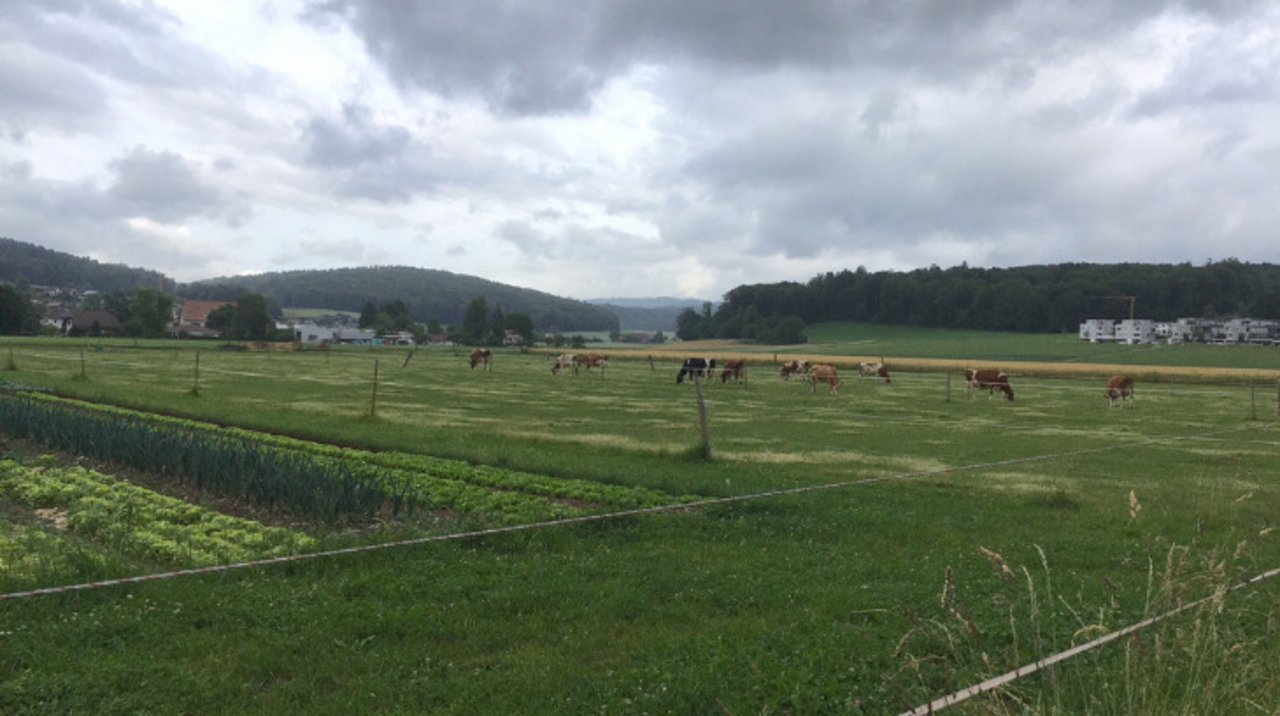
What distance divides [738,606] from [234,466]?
23.0 feet

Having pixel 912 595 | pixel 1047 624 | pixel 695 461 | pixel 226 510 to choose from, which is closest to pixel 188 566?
pixel 226 510

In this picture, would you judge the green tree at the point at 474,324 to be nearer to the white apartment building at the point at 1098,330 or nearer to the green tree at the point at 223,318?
the green tree at the point at 223,318

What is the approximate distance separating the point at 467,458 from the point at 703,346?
108m

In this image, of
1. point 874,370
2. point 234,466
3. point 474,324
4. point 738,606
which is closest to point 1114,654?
point 738,606

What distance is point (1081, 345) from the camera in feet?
317

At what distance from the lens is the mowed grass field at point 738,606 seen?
502 centimetres

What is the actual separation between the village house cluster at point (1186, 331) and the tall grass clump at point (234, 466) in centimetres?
11256

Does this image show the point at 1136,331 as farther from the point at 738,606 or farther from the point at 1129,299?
the point at 738,606

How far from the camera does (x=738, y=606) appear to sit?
7051 mm

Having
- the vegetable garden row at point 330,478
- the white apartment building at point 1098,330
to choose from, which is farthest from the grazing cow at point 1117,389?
the white apartment building at point 1098,330

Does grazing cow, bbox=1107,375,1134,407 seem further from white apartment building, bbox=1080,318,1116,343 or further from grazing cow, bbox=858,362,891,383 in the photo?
white apartment building, bbox=1080,318,1116,343

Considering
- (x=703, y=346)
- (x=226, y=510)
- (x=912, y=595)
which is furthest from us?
(x=703, y=346)

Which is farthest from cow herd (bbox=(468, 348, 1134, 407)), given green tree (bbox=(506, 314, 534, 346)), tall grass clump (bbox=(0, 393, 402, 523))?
green tree (bbox=(506, 314, 534, 346))

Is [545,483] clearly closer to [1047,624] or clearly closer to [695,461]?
[695,461]
